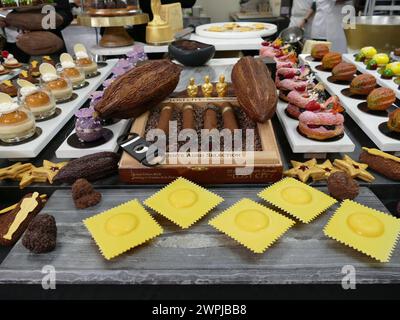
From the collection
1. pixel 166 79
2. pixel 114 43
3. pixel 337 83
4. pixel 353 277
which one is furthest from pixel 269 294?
pixel 114 43

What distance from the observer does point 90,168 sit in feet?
2.99

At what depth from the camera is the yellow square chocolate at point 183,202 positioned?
75 centimetres

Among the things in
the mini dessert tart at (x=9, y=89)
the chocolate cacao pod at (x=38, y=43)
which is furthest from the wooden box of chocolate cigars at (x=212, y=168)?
the chocolate cacao pod at (x=38, y=43)

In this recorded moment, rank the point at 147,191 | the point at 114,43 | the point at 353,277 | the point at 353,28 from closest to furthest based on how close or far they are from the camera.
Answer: the point at 353,277, the point at 147,191, the point at 353,28, the point at 114,43

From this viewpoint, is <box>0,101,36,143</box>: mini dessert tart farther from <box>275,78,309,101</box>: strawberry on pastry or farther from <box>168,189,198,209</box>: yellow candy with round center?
<box>275,78,309,101</box>: strawberry on pastry

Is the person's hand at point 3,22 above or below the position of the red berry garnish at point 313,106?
above

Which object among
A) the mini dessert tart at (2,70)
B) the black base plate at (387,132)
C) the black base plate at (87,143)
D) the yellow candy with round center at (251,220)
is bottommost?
the yellow candy with round center at (251,220)

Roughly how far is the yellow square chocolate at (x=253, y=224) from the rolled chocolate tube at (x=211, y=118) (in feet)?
1.05

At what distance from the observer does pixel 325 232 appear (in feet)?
2.30

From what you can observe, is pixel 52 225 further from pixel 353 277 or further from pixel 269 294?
pixel 353 277

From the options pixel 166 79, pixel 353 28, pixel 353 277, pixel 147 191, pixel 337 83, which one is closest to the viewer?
pixel 353 277

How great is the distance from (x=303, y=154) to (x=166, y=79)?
516 mm

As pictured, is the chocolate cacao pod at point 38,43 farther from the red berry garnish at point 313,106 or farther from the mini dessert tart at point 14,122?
the red berry garnish at point 313,106

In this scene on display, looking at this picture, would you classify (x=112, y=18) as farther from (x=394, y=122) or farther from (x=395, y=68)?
(x=394, y=122)
